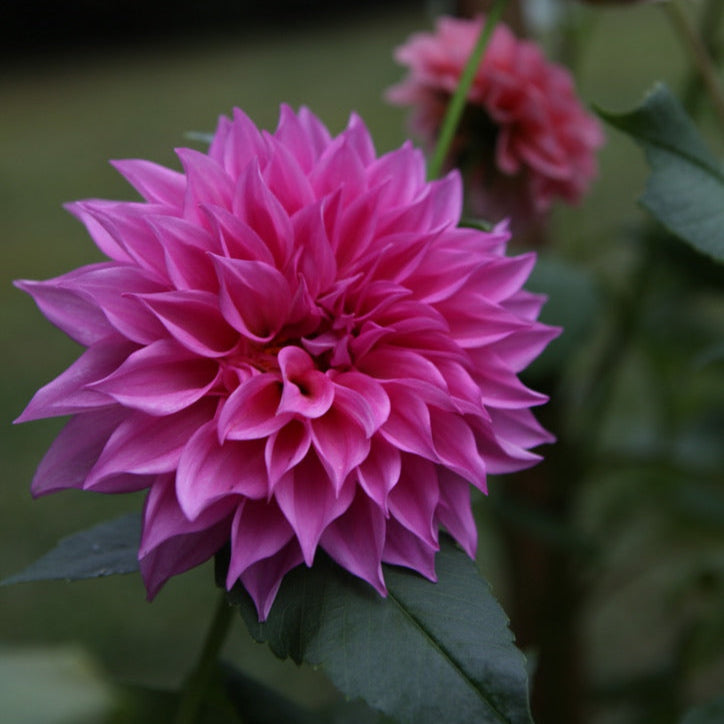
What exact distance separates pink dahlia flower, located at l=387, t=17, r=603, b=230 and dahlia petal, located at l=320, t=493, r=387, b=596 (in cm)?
28

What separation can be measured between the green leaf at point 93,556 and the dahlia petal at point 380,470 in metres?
0.09

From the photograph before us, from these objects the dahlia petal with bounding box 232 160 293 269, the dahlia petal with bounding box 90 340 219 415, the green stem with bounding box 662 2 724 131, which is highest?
the green stem with bounding box 662 2 724 131

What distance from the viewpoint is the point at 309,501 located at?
0.94ft

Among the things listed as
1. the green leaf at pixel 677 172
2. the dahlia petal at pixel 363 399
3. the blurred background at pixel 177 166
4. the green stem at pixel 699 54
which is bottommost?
the blurred background at pixel 177 166

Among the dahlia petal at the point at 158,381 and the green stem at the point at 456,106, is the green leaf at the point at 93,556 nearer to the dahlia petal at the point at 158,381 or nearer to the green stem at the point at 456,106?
the dahlia petal at the point at 158,381

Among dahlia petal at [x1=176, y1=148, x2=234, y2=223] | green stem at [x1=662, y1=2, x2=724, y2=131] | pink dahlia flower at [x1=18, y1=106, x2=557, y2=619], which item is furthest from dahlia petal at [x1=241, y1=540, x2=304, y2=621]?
green stem at [x1=662, y1=2, x2=724, y2=131]

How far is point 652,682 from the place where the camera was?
746 millimetres

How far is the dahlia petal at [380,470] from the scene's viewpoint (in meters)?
0.28

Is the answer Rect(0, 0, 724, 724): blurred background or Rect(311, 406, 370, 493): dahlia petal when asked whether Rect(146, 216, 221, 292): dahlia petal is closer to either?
Rect(311, 406, 370, 493): dahlia petal

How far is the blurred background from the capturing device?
76cm

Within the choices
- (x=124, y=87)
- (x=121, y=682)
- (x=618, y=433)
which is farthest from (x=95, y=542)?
(x=124, y=87)

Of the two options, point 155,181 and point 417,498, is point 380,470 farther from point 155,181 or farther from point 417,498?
point 155,181

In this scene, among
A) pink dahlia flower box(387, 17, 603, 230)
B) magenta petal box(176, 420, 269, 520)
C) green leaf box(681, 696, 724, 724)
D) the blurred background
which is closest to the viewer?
magenta petal box(176, 420, 269, 520)

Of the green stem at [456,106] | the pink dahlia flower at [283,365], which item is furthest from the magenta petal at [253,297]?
the green stem at [456,106]
